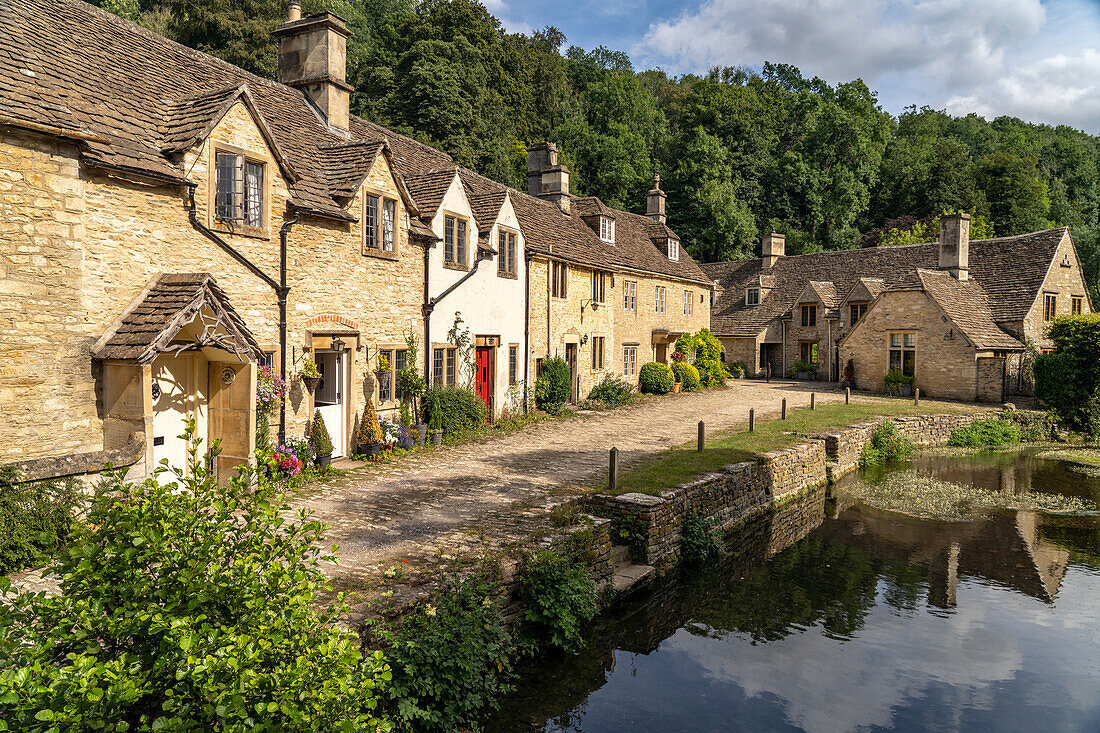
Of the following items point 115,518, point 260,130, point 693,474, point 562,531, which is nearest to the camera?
point 115,518

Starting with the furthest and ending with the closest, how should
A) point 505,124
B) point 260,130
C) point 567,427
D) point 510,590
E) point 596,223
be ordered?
point 505,124 → point 596,223 → point 567,427 → point 260,130 → point 510,590

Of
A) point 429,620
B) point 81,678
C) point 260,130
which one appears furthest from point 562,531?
point 260,130

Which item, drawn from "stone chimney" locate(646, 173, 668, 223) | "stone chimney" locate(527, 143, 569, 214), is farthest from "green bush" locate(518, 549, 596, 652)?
"stone chimney" locate(646, 173, 668, 223)

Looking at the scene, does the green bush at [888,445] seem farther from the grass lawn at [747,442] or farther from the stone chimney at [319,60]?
the stone chimney at [319,60]

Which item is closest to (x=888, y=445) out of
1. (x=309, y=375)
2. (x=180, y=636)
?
(x=309, y=375)

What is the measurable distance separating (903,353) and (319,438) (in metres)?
A: 32.3

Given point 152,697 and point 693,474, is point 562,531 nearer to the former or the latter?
point 693,474

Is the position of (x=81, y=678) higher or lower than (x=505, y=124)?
lower

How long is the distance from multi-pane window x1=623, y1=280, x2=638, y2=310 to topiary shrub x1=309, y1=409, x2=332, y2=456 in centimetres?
2038

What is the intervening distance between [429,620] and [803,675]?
586 cm

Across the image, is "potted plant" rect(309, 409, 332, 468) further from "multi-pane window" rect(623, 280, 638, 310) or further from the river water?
"multi-pane window" rect(623, 280, 638, 310)

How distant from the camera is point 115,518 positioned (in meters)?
4.98

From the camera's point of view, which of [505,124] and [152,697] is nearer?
[152,697]

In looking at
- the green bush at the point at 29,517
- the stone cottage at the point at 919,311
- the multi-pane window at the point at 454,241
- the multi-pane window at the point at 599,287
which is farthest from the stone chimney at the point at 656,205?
the green bush at the point at 29,517
